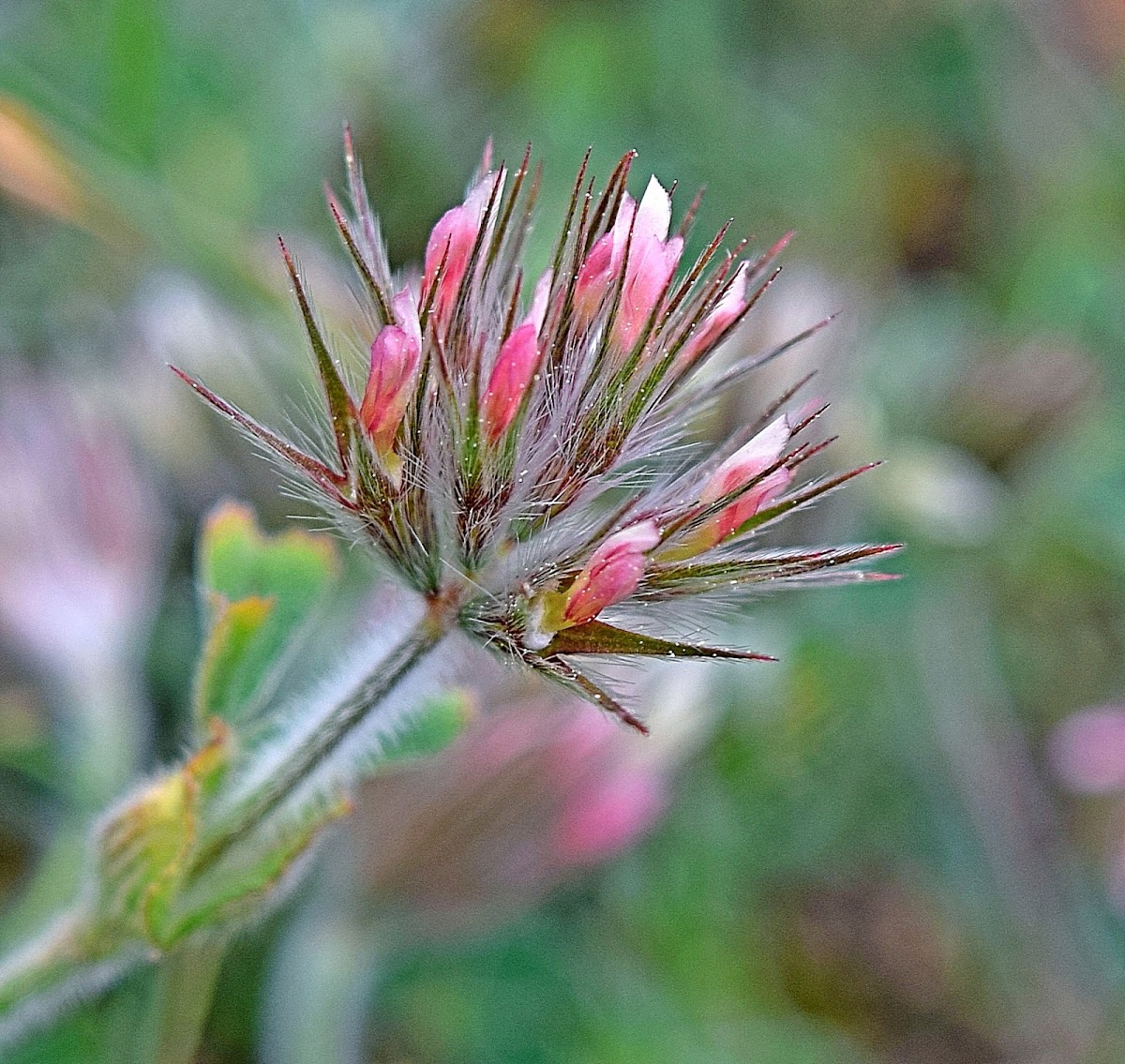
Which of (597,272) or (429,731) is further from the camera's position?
(429,731)

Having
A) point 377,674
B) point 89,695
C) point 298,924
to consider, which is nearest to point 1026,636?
point 298,924

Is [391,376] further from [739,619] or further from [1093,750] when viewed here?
[1093,750]

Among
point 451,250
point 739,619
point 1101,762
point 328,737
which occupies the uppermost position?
point 1101,762

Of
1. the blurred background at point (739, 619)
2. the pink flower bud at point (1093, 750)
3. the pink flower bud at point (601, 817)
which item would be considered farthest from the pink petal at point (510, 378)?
the pink flower bud at point (1093, 750)

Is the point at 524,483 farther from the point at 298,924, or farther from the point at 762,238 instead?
the point at 762,238

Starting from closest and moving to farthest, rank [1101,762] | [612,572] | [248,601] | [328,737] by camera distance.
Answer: [612,572] → [328,737] → [248,601] → [1101,762]

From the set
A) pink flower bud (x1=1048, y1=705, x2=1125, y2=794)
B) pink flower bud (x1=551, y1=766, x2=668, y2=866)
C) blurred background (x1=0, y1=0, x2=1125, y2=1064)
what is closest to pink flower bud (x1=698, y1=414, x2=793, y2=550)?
blurred background (x1=0, y1=0, x2=1125, y2=1064)

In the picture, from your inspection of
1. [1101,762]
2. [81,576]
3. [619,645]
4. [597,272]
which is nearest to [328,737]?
[619,645]
